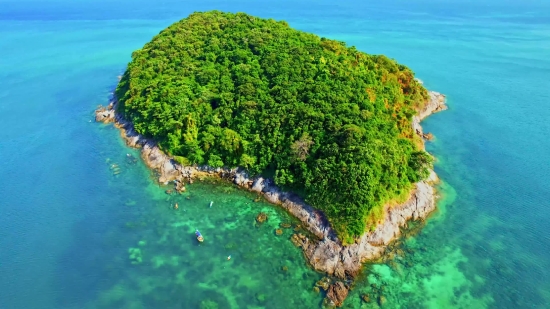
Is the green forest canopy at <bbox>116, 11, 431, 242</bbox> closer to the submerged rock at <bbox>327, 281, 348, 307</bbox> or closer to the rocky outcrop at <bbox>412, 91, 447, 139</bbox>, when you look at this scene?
the rocky outcrop at <bbox>412, 91, 447, 139</bbox>

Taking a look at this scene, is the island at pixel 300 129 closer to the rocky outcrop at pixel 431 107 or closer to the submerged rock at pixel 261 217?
the rocky outcrop at pixel 431 107

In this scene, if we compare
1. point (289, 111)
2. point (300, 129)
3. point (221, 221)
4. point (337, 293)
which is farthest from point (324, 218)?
point (289, 111)

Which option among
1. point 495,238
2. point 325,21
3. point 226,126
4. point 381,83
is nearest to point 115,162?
point 226,126

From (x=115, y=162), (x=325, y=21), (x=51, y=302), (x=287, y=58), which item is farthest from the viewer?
(x=325, y=21)

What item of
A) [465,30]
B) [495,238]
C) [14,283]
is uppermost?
[465,30]

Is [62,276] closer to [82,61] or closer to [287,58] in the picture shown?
[287,58]

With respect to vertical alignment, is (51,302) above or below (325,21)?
below

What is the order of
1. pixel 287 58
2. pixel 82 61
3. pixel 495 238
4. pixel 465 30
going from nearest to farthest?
1. pixel 495 238
2. pixel 287 58
3. pixel 82 61
4. pixel 465 30
